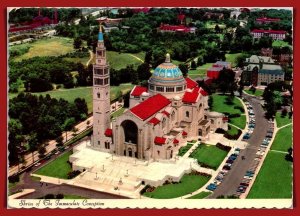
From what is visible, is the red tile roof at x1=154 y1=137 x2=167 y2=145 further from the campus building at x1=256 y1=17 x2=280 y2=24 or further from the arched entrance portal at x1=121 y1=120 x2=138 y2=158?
the campus building at x1=256 y1=17 x2=280 y2=24

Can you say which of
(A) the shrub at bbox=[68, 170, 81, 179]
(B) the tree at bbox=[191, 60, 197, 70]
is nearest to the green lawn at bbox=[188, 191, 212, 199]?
(A) the shrub at bbox=[68, 170, 81, 179]

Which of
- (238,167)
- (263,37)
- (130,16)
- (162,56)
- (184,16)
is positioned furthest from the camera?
(162,56)

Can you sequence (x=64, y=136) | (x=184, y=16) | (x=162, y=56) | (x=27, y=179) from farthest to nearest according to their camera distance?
(x=162, y=56) → (x=184, y=16) → (x=64, y=136) → (x=27, y=179)

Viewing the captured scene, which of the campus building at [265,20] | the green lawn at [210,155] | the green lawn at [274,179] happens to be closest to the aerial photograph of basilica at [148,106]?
the green lawn at [274,179]

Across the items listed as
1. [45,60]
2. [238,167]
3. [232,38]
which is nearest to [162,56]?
[232,38]

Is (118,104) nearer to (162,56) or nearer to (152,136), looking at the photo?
(162,56)

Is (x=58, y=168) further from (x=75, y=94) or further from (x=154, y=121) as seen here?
(x=75, y=94)
